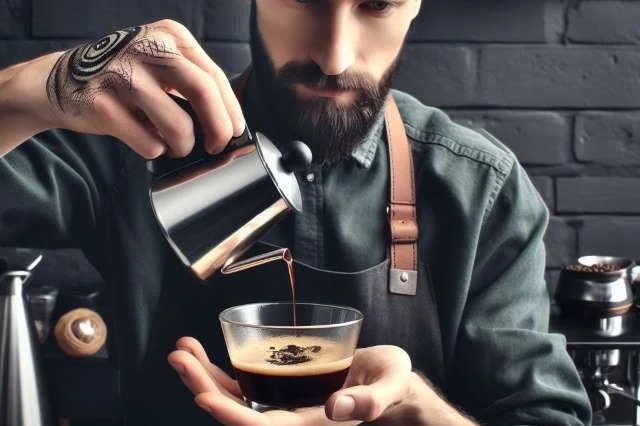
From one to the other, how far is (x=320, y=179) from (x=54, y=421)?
0.41m

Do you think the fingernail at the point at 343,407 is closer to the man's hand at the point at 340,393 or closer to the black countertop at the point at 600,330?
the man's hand at the point at 340,393

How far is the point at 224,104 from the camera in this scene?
23.0 inches

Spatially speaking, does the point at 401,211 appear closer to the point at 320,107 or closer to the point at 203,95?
the point at 320,107

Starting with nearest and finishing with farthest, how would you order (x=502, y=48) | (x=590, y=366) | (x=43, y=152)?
(x=43, y=152)
(x=590, y=366)
(x=502, y=48)

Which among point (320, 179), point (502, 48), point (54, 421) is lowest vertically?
point (54, 421)

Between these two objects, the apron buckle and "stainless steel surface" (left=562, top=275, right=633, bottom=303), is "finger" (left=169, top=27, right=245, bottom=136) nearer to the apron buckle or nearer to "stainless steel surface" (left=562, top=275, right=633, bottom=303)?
the apron buckle

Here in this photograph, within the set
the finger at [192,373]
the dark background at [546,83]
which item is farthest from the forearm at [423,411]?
the dark background at [546,83]

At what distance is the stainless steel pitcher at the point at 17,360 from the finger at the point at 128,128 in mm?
380

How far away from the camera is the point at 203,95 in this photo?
577mm

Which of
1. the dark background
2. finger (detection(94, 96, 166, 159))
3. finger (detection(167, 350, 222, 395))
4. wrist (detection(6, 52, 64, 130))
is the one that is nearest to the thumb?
finger (detection(167, 350, 222, 395))

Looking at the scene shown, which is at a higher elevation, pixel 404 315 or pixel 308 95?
pixel 308 95

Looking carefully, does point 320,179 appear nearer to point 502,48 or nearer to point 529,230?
point 529,230

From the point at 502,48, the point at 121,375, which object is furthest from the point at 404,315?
the point at 502,48

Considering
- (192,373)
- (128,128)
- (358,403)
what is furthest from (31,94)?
(358,403)
